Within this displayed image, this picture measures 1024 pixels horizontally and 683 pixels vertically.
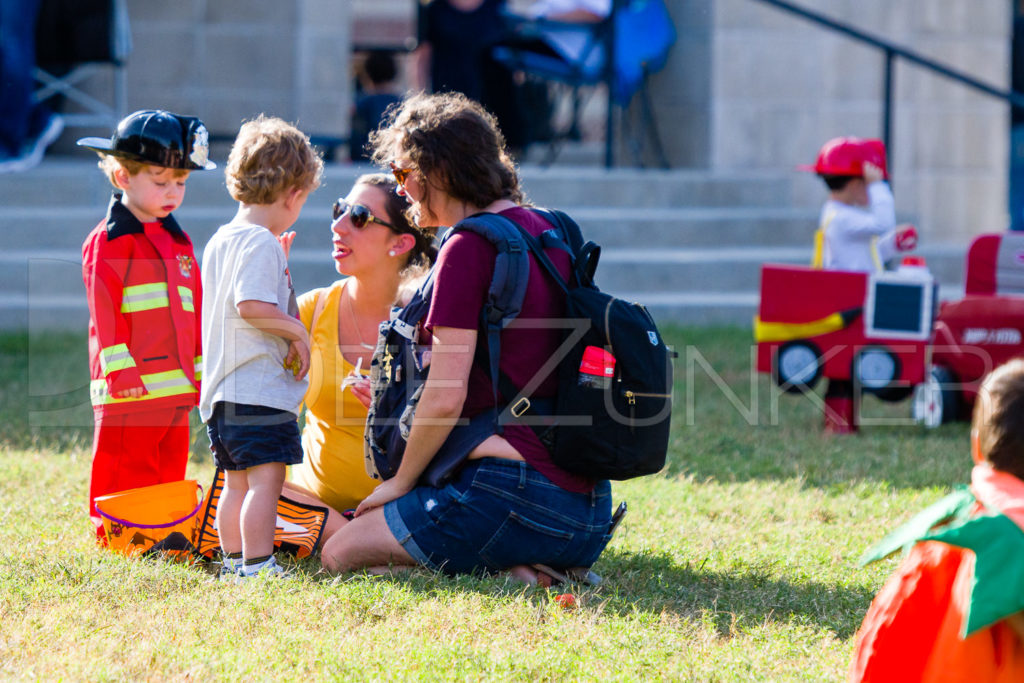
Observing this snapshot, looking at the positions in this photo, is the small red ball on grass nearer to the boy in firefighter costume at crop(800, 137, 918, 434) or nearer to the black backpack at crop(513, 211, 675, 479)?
the black backpack at crop(513, 211, 675, 479)

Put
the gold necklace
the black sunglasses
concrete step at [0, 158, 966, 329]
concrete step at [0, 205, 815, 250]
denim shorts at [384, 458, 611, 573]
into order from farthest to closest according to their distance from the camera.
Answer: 1. concrete step at [0, 205, 815, 250]
2. concrete step at [0, 158, 966, 329]
3. the gold necklace
4. the black sunglasses
5. denim shorts at [384, 458, 611, 573]

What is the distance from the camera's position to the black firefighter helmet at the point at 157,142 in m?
4.01

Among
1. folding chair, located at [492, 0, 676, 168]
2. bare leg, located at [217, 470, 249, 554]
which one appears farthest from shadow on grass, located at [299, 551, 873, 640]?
folding chair, located at [492, 0, 676, 168]

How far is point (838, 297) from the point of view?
626 cm

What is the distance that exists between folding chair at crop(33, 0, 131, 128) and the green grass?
4.79 metres

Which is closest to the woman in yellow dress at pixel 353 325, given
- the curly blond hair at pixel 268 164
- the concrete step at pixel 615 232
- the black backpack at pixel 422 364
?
the curly blond hair at pixel 268 164

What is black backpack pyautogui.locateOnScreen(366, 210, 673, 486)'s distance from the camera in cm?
350

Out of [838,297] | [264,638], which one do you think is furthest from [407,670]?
[838,297]

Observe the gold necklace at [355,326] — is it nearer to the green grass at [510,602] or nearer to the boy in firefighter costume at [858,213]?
the green grass at [510,602]

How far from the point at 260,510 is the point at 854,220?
13.0 ft

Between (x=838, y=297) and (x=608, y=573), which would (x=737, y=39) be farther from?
(x=608, y=573)

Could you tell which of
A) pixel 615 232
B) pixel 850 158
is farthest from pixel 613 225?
pixel 850 158

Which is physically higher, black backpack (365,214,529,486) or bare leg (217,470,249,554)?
black backpack (365,214,529,486)

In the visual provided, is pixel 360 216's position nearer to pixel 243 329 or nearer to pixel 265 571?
pixel 243 329
